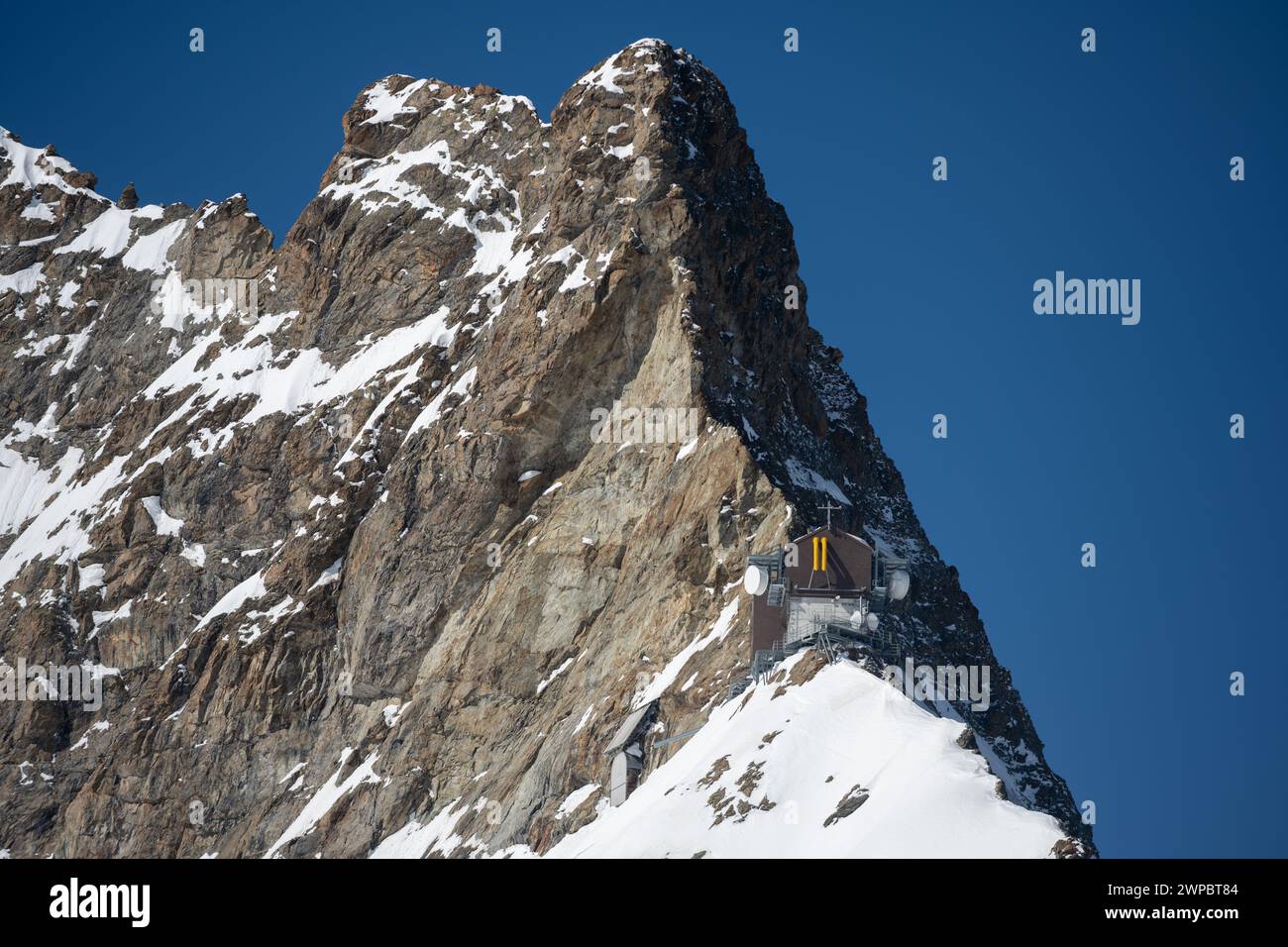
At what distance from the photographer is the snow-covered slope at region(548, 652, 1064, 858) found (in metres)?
54.5

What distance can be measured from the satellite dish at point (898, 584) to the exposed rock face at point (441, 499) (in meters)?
6.17

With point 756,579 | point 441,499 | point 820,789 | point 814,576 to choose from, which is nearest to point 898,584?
point 814,576

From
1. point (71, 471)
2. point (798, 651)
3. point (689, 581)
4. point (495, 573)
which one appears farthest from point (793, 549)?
point (71, 471)

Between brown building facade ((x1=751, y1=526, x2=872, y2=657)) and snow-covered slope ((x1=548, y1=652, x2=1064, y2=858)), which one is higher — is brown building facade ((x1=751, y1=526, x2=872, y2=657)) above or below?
above

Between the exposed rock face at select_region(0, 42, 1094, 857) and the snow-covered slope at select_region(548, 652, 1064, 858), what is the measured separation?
814cm

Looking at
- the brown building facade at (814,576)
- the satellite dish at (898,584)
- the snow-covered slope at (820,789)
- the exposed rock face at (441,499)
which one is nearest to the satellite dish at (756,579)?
the brown building facade at (814,576)

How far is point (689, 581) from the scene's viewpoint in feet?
291

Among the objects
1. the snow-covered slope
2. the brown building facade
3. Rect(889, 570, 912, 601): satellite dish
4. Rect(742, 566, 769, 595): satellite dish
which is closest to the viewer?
the snow-covered slope

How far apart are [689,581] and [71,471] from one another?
229 ft

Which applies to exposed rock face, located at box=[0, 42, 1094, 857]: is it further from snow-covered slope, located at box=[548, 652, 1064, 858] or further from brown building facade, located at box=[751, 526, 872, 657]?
snow-covered slope, located at box=[548, 652, 1064, 858]

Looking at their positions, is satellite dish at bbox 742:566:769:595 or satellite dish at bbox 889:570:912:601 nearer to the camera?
satellite dish at bbox 742:566:769:595

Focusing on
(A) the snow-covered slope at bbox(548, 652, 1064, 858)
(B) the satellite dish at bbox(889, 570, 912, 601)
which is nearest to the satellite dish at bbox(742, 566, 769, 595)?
(A) the snow-covered slope at bbox(548, 652, 1064, 858)

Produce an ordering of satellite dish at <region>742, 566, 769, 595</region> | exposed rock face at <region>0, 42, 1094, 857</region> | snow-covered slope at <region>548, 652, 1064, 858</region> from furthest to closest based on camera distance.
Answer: exposed rock face at <region>0, 42, 1094, 857</region> → satellite dish at <region>742, 566, 769, 595</region> → snow-covered slope at <region>548, 652, 1064, 858</region>
